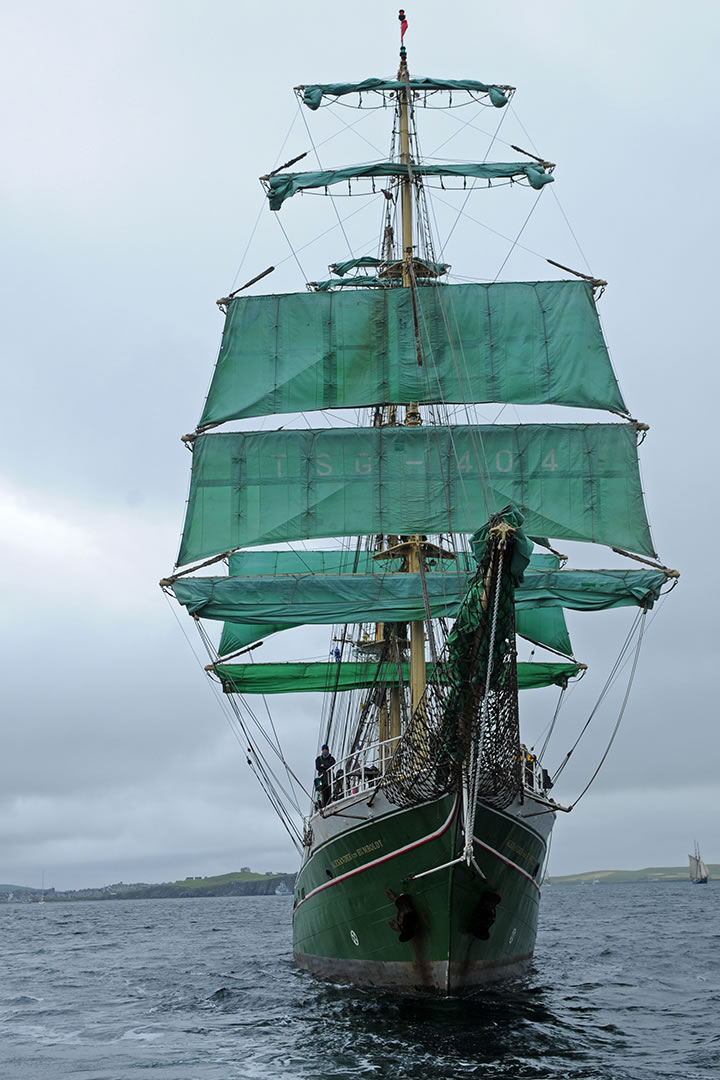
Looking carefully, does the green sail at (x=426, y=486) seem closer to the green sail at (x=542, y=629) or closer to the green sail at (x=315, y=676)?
the green sail at (x=542, y=629)

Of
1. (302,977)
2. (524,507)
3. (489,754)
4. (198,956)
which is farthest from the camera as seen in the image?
(198,956)

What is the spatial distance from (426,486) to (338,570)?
10.8 m

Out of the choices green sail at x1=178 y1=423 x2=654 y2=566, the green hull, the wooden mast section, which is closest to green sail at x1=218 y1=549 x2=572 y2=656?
green sail at x1=178 y1=423 x2=654 y2=566

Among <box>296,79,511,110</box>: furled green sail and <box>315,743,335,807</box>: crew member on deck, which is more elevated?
<box>296,79,511,110</box>: furled green sail

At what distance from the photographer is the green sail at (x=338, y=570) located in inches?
1315

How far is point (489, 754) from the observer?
18.6m

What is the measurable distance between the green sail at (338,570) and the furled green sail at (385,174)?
32.0ft

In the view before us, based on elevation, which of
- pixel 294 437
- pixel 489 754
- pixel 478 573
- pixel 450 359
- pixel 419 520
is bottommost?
pixel 489 754

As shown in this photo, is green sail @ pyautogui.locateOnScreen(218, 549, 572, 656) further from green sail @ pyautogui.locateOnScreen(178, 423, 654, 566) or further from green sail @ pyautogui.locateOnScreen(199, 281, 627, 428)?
green sail @ pyautogui.locateOnScreen(199, 281, 627, 428)

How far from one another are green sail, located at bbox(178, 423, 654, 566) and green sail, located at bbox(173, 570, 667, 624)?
167cm

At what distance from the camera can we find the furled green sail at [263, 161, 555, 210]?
102ft

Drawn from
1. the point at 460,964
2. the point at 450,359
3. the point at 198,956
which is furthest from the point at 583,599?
the point at 198,956

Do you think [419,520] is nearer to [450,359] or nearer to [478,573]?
[450,359]

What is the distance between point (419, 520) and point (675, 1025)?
12.4 metres
